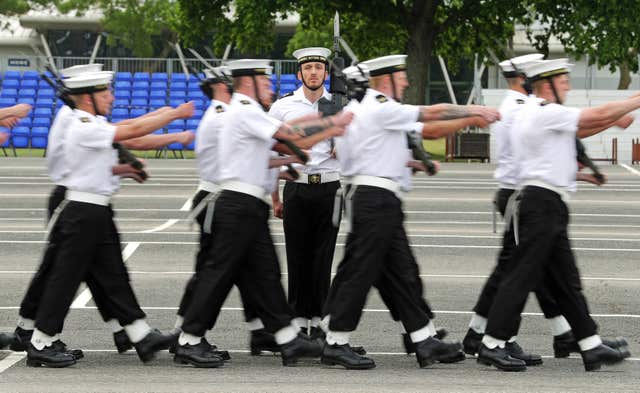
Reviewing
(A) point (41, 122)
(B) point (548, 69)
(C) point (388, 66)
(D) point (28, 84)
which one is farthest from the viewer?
(D) point (28, 84)

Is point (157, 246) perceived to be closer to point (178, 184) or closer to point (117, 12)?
point (178, 184)

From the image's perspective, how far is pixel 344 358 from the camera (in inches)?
351

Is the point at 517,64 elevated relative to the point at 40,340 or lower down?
elevated

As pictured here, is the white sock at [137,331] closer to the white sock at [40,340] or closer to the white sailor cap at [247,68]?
the white sock at [40,340]

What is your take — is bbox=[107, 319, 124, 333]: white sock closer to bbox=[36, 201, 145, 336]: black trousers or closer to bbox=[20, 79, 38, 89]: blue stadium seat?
bbox=[36, 201, 145, 336]: black trousers

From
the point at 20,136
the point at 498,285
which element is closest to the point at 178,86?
the point at 20,136

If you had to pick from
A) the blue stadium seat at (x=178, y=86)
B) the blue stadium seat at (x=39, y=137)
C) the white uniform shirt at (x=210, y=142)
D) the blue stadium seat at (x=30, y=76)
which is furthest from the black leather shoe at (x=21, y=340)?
the blue stadium seat at (x=30, y=76)

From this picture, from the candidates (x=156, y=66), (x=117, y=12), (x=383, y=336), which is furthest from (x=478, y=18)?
(x=383, y=336)

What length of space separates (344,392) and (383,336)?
2.17 metres

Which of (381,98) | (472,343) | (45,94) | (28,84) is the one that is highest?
(381,98)

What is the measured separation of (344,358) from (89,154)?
221 cm

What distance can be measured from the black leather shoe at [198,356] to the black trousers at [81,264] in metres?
0.41

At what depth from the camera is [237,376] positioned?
8648mm

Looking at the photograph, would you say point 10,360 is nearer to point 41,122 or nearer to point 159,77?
point 41,122
